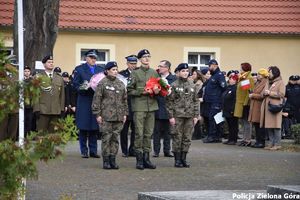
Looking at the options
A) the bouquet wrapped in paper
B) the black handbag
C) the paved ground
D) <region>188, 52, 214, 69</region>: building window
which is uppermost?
<region>188, 52, 214, 69</region>: building window

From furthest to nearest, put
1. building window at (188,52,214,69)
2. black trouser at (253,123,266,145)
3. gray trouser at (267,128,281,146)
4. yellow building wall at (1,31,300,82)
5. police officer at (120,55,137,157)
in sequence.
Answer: building window at (188,52,214,69) → yellow building wall at (1,31,300,82) → black trouser at (253,123,266,145) → gray trouser at (267,128,281,146) → police officer at (120,55,137,157)

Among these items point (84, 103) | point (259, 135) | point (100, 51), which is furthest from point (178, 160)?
point (100, 51)

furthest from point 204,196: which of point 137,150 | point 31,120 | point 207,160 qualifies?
point 31,120

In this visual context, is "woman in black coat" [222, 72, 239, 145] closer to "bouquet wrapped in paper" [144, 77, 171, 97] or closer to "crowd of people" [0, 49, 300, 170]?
"crowd of people" [0, 49, 300, 170]

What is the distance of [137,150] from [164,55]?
14379mm

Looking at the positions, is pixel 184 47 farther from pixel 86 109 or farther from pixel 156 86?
pixel 156 86

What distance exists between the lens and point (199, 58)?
29.8 m

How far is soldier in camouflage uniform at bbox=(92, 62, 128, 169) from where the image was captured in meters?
14.7

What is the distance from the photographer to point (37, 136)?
302 inches

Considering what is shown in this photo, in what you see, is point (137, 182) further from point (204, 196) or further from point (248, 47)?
point (248, 47)

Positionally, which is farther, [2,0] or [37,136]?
[2,0]

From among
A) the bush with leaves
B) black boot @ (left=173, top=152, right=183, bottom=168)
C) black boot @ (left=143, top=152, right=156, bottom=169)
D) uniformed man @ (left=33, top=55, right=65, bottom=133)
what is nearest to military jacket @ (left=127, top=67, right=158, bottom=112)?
black boot @ (left=143, top=152, right=156, bottom=169)

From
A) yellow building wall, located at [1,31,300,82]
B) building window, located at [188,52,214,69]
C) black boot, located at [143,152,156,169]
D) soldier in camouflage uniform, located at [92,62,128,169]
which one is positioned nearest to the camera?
soldier in camouflage uniform, located at [92,62,128,169]

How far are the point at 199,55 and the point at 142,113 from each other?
594 inches
